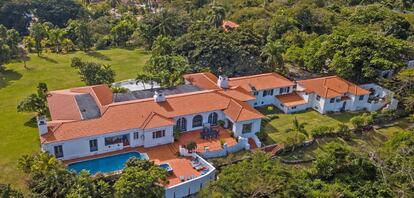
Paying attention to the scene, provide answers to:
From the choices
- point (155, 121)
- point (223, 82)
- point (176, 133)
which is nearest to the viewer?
point (155, 121)

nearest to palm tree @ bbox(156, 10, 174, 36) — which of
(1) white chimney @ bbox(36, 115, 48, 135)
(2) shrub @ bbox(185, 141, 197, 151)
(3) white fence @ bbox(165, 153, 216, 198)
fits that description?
(2) shrub @ bbox(185, 141, 197, 151)

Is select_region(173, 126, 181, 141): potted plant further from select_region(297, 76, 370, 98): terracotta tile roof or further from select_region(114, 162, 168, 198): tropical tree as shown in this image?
select_region(297, 76, 370, 98): terracotta tile roof

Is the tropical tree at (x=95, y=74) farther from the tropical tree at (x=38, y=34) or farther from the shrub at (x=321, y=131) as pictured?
the shrub at (x=321, y=131)

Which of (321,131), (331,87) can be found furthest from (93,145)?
(331,87)

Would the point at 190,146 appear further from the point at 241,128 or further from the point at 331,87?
the point at 331,87

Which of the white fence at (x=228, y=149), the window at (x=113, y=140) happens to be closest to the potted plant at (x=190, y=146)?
the white fence at (x=228, y=149)

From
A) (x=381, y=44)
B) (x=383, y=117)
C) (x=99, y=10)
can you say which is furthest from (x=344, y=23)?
(x=99, y=10)

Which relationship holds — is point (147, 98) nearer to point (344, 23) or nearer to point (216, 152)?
point (216, 152)
